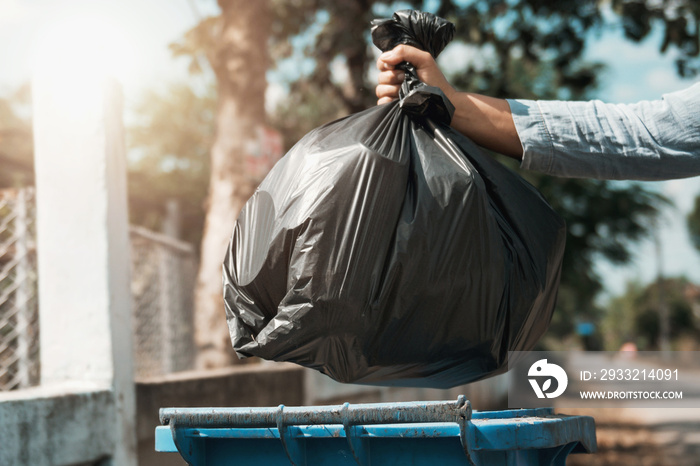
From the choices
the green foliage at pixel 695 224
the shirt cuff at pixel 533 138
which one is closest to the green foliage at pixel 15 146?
the shirt cuff at pixel 533 138

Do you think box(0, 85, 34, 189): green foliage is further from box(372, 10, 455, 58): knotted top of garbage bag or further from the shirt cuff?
the shirt cuff

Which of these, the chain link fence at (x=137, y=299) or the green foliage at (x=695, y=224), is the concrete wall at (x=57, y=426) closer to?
the chain link fence at (x=137, y=299)

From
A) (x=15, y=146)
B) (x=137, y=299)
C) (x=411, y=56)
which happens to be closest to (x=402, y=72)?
(x=411, y=56)

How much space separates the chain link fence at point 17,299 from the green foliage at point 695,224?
55652 mm

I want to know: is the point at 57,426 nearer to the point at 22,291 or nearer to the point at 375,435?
the point at 22,291

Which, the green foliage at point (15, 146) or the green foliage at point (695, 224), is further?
the green foliage at point (695, 224)

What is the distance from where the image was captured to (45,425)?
2.90 meters

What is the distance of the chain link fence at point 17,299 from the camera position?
3477 mm

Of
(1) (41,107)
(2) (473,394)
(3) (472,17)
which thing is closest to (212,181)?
(1) (41,107)

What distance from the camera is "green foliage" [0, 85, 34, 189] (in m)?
6.56

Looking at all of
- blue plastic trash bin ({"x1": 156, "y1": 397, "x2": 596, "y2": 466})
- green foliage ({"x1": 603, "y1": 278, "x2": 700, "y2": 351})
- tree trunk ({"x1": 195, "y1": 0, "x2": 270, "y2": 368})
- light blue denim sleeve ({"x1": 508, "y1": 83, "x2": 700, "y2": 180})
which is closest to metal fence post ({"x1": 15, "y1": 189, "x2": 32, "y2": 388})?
blue plastic trash bin ({"x1": 156, "y1": 397, "x2": 596, "y2": 466})

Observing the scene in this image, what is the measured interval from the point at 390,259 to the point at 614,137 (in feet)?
2.70

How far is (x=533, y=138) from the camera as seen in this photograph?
2090mm

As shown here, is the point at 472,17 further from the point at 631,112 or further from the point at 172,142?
the point at 172,142
